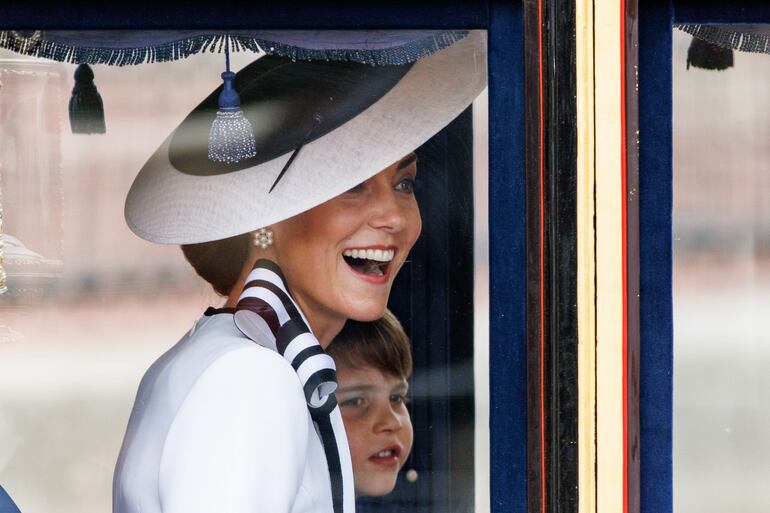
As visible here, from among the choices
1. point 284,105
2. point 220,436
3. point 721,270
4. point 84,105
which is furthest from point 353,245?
point 721,270

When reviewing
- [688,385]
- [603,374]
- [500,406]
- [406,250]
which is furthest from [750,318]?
[406,250]

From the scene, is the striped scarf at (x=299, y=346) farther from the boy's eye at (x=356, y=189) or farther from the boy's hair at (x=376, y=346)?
the boy's eye at (x=356, y=189)

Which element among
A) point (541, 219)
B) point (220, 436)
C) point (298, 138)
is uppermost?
point (298, 138)

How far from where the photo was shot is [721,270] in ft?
6.76

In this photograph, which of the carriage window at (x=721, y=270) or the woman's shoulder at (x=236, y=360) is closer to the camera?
the woman's shoulder at (x=236, y=360)

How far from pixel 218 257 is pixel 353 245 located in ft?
0.70

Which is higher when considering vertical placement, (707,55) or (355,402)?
(707,55)

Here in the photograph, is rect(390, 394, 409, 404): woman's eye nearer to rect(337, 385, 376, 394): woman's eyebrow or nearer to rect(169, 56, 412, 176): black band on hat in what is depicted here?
rect(337, 385, 376, 394): woman's eyebrow

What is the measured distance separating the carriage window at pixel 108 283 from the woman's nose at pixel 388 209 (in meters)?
0.04

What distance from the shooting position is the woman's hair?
194 cm

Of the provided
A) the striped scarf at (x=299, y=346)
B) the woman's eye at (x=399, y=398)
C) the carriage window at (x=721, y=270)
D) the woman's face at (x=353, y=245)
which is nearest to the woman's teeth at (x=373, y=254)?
the woman's face at (x=353, y=245)

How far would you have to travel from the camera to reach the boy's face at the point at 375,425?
1976 mm

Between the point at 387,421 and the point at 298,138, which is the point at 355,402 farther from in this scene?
the point at 298,138

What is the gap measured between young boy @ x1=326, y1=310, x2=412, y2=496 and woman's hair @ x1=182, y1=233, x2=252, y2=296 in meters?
0.20
